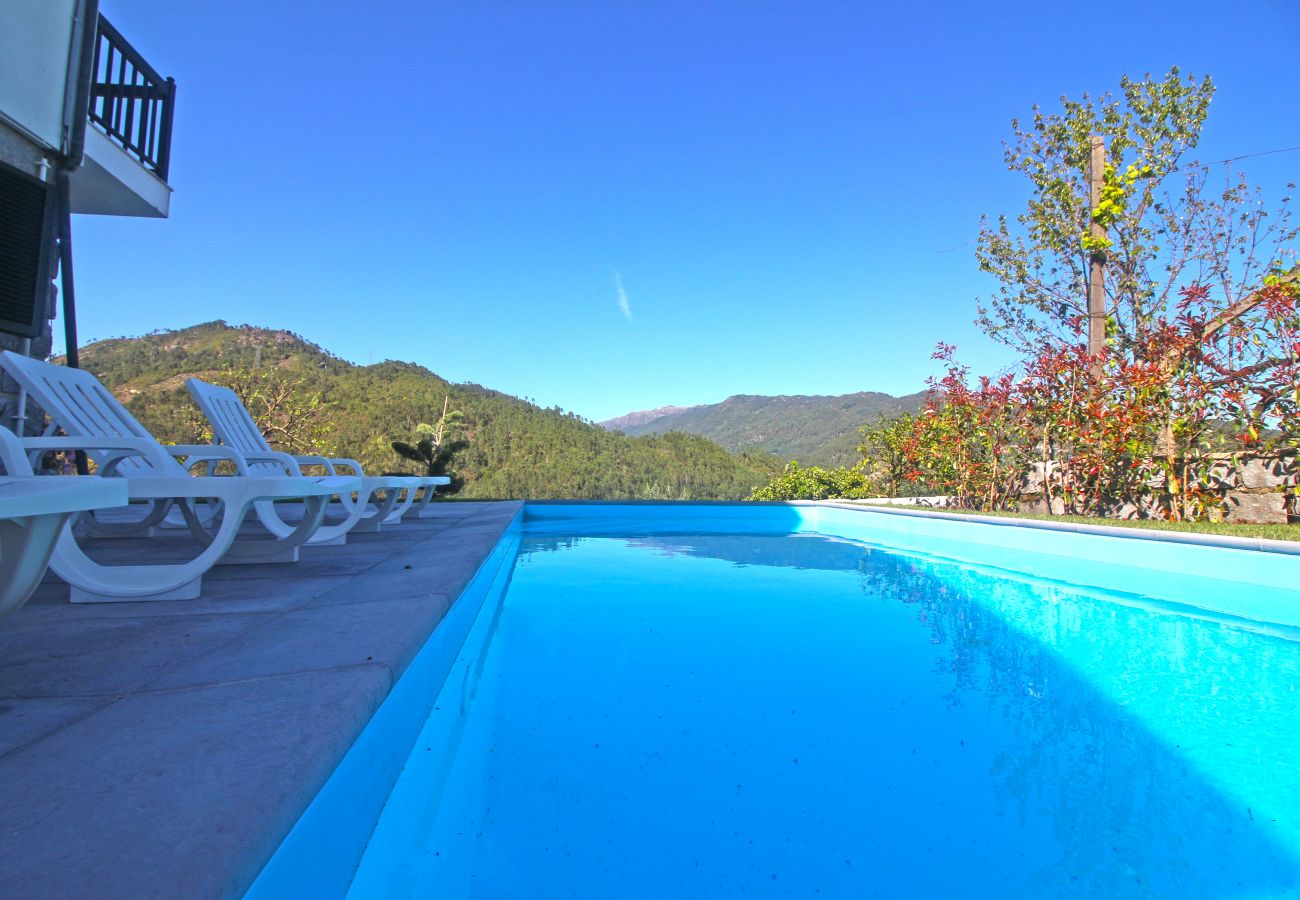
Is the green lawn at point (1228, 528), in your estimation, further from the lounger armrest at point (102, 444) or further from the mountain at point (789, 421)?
the mountain at point (789, 421)

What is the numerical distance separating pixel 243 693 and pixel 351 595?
3.49 feet

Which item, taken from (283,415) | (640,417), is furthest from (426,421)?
(640,417)

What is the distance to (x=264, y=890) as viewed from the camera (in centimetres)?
74

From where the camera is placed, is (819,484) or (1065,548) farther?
(819,484)

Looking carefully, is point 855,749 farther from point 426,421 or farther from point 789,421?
point 789,421

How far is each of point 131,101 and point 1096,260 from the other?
32.5 feet

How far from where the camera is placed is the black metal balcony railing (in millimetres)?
4941

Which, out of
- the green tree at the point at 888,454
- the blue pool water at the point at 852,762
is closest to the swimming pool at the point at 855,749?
the blue pool water at the point at 852,762

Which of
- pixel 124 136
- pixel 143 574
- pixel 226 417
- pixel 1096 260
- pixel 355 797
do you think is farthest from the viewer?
pixel 1096 260

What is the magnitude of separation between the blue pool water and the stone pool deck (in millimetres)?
348

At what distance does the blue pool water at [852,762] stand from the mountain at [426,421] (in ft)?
65.8

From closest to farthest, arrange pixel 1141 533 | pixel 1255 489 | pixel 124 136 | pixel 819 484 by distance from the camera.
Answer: pixel 1141 533 → pixel 124 136 → pixel 1255 489 → pixel 819 484

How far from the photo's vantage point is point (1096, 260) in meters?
8.73

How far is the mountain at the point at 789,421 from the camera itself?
62.2 metres
